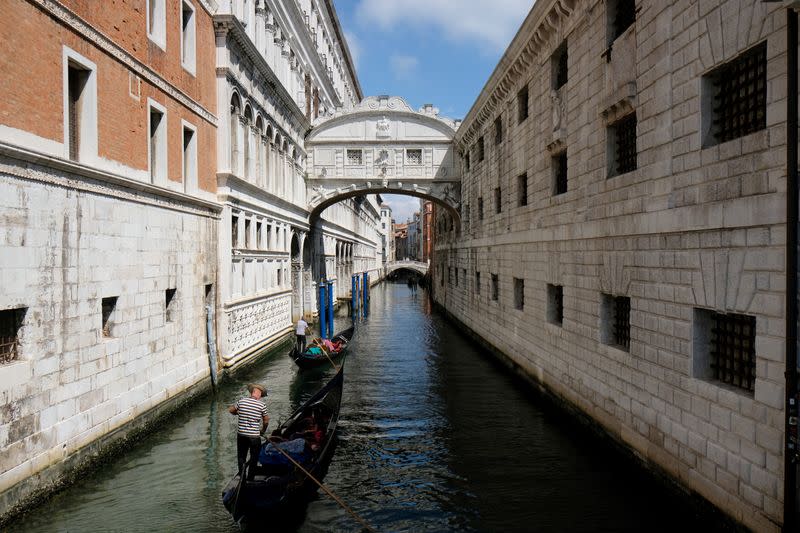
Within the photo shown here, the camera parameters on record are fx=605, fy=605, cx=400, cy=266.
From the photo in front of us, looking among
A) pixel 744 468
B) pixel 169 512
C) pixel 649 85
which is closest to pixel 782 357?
pixel 744 468

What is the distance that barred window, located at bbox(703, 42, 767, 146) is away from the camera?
531cm

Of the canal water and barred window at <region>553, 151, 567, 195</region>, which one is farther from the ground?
barred window at <region>553, 151, 567, 195</region>

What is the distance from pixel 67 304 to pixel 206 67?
22.4 feet

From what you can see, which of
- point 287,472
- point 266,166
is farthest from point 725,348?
point 266,166

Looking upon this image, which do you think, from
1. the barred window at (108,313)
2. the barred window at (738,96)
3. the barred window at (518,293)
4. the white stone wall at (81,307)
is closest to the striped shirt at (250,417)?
the white stone wall at (81,307)

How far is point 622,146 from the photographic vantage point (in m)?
8.31

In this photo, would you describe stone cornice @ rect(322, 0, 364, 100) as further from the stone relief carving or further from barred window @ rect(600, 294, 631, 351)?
Result: barred window @ rect(600, 294, 631, 351)

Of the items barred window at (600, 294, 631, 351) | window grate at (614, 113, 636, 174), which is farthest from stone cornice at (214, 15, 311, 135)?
barred window at (600, 294, 631, 351)

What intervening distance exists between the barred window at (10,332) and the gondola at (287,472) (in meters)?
2.61

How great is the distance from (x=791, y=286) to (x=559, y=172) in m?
6.76

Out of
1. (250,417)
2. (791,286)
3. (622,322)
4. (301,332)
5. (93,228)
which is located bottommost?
(301,332)

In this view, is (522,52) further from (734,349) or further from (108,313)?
(108,313)

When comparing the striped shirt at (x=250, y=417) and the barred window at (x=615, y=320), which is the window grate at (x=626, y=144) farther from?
the striped shirt at (x=250, y=417)

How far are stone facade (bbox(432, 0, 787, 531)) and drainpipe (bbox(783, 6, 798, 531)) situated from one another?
140mm
